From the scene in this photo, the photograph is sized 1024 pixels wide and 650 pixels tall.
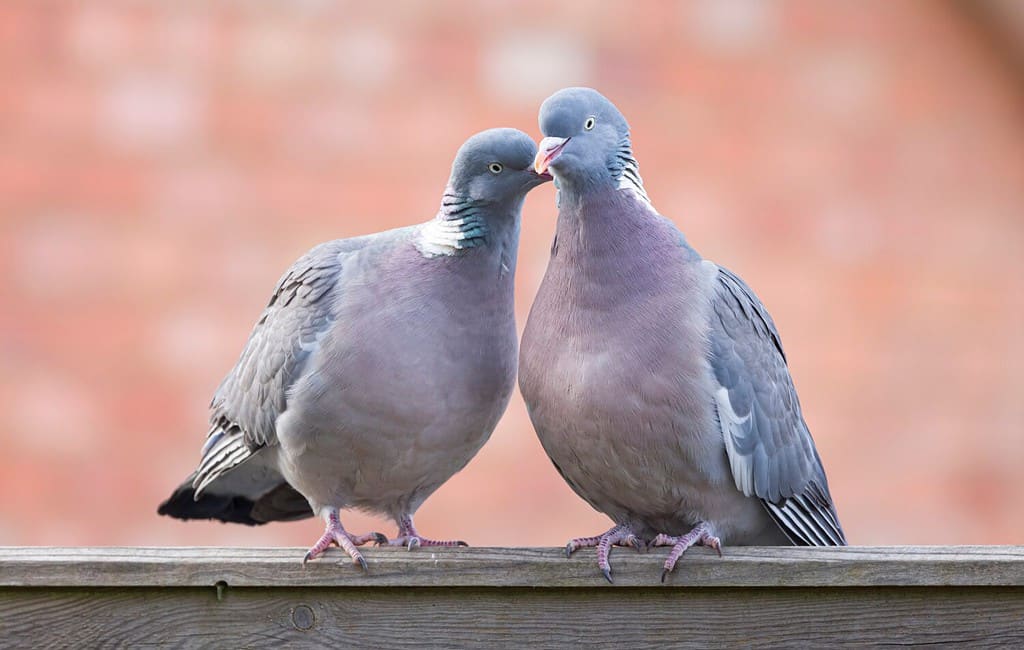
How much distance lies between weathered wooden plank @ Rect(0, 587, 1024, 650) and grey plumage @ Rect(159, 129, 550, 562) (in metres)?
0.45

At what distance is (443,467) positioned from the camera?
11.1ft

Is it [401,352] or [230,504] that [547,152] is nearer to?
[401,352]

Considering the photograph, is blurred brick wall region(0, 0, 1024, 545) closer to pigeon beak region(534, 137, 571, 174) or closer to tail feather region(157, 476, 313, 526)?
tail feather region(157, 476, 313, 526)

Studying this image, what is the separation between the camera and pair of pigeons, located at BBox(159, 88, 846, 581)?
2996mm

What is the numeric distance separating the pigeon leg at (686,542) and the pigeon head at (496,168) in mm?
861

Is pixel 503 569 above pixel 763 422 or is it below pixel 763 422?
below

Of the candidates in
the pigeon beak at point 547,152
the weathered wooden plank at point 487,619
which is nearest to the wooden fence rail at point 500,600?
the weathered wooden plank at point 487,619

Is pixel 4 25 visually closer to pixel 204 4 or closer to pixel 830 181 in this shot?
pixel 204 4

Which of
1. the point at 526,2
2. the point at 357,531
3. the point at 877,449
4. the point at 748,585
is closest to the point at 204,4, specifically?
the point at 526,2

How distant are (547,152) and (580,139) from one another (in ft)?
0.30

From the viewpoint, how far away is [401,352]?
10.5ft

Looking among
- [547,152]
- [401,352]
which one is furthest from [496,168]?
[401,352]

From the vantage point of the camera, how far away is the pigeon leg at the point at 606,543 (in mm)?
2648

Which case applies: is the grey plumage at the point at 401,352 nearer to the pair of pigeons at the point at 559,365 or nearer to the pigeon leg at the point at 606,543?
the pair of pigeons at the point at 559,365
